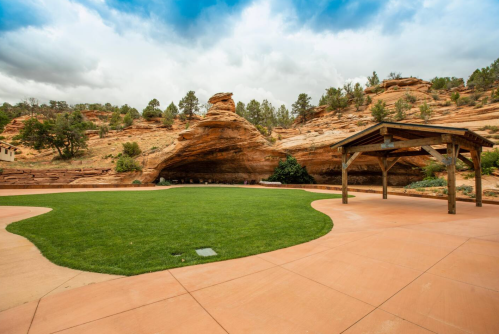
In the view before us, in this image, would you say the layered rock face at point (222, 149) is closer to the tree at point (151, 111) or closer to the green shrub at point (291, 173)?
the green shrub at point (291, 173)

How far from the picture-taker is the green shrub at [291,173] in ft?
64.4

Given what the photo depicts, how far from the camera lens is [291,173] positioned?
63.9ft

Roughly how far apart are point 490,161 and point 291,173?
12.1 m

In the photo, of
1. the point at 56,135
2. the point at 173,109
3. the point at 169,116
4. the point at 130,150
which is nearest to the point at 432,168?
the point at 130,150

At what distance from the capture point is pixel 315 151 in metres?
19.2

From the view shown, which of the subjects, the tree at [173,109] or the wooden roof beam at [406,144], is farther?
the tree at [173,109]

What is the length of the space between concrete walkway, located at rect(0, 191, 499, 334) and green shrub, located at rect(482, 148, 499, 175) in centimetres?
1222

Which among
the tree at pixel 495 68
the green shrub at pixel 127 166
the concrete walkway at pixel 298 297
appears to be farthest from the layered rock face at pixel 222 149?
the tree at pixel 495 68

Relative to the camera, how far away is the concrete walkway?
1.74m

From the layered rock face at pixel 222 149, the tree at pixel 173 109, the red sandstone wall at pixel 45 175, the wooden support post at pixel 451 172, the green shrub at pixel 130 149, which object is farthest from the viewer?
the tree at pixel 173 109

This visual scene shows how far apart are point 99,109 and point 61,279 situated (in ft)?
213

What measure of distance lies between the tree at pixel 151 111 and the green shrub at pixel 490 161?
43.9 m

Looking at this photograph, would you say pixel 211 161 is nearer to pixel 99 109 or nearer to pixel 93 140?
pixel 93 140

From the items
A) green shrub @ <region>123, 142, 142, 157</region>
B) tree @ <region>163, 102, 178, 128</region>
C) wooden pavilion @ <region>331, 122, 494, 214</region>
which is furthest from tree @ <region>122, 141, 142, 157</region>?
wooden pavilion @ <region>331, 122, 494, 214</region>
